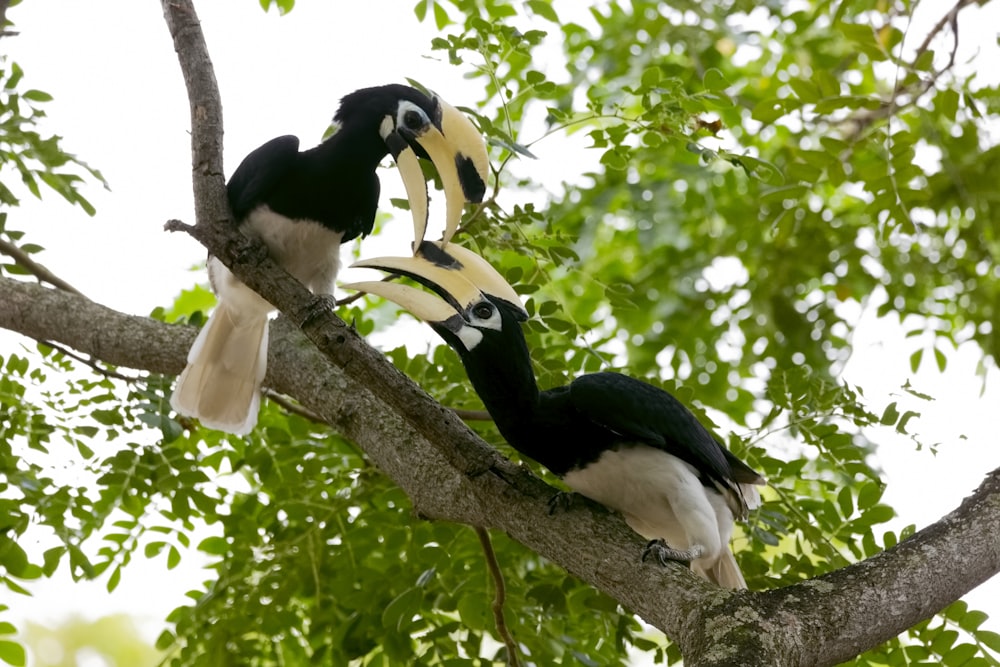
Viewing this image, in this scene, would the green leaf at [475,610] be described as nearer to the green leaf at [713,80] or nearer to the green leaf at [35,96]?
the green leaf at [713,80]

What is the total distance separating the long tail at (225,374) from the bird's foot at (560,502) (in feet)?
3.66

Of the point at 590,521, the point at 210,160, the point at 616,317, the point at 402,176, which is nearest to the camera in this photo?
the point at 590,521

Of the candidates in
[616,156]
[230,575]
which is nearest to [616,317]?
[616,156]

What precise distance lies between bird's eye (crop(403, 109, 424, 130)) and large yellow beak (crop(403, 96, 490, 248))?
106 millimetres

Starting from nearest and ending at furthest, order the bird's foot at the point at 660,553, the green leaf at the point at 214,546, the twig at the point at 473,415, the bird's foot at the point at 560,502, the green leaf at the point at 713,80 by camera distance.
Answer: the bird's foot at the point at 660,553
the bird's foot at the point at 560,502
the green leaf at the point at 713,80
the twig at the point at 473,415
the green leaf at the point at 214,546

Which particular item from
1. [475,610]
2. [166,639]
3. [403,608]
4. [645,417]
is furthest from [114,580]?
[645,417]

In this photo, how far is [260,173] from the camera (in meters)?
3.09

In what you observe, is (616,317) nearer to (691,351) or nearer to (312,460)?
(691,351)

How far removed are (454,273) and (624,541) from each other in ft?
2.35

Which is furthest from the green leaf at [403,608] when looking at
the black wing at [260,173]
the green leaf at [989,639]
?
the green leaf at [989,639]

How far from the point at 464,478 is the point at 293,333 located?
2.89ft

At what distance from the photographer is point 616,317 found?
4.82 metres

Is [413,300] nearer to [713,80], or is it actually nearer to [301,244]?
[301,244]

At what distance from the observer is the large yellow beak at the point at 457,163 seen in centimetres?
259
